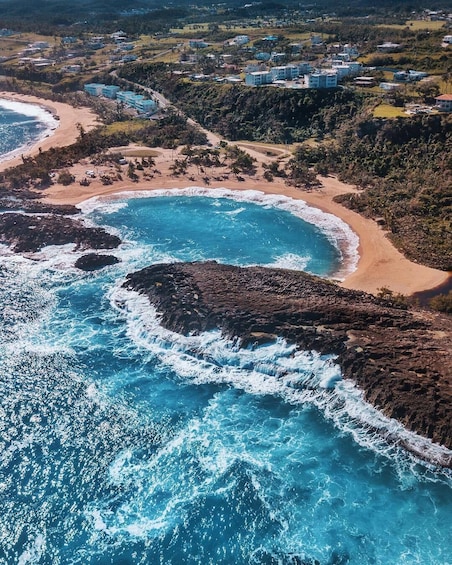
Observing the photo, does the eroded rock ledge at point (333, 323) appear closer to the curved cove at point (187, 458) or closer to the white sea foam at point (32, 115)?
the curved cove at point (187, 458)

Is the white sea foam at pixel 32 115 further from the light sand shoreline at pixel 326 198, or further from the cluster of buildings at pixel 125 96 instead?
the cluster of buildings at pixel 125 96

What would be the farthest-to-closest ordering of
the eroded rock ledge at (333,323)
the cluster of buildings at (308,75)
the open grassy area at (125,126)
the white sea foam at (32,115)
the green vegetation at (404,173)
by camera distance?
1. the open grassy area at (125,126)
2. the cluster of buildings at (308,75)
3. the white sea foam at (32,115)
4. the green vegetation at (404,173)
5. the eroded rock ledge at (333,323)

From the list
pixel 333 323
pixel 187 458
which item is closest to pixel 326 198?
pixel 333 323

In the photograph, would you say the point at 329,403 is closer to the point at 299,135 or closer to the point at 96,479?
the point at 96,479

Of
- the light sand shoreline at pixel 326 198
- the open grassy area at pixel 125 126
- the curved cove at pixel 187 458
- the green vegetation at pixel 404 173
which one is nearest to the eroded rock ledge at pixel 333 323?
the curved cove at pixel 187 458

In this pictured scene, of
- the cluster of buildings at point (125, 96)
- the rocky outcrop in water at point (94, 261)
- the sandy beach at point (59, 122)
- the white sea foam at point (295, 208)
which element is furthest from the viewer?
the cluster of buildings at point (125, 96)

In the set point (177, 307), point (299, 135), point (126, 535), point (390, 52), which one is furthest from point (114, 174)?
Result: point (390, 52)

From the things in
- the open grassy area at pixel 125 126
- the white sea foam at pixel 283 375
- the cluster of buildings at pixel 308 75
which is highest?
the cluster of buildings at pixel 308 75

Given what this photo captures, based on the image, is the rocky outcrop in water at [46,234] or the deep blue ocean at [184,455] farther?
the rocky outcrop in water at [46,234]

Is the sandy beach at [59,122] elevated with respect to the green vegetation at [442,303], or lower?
elevated
